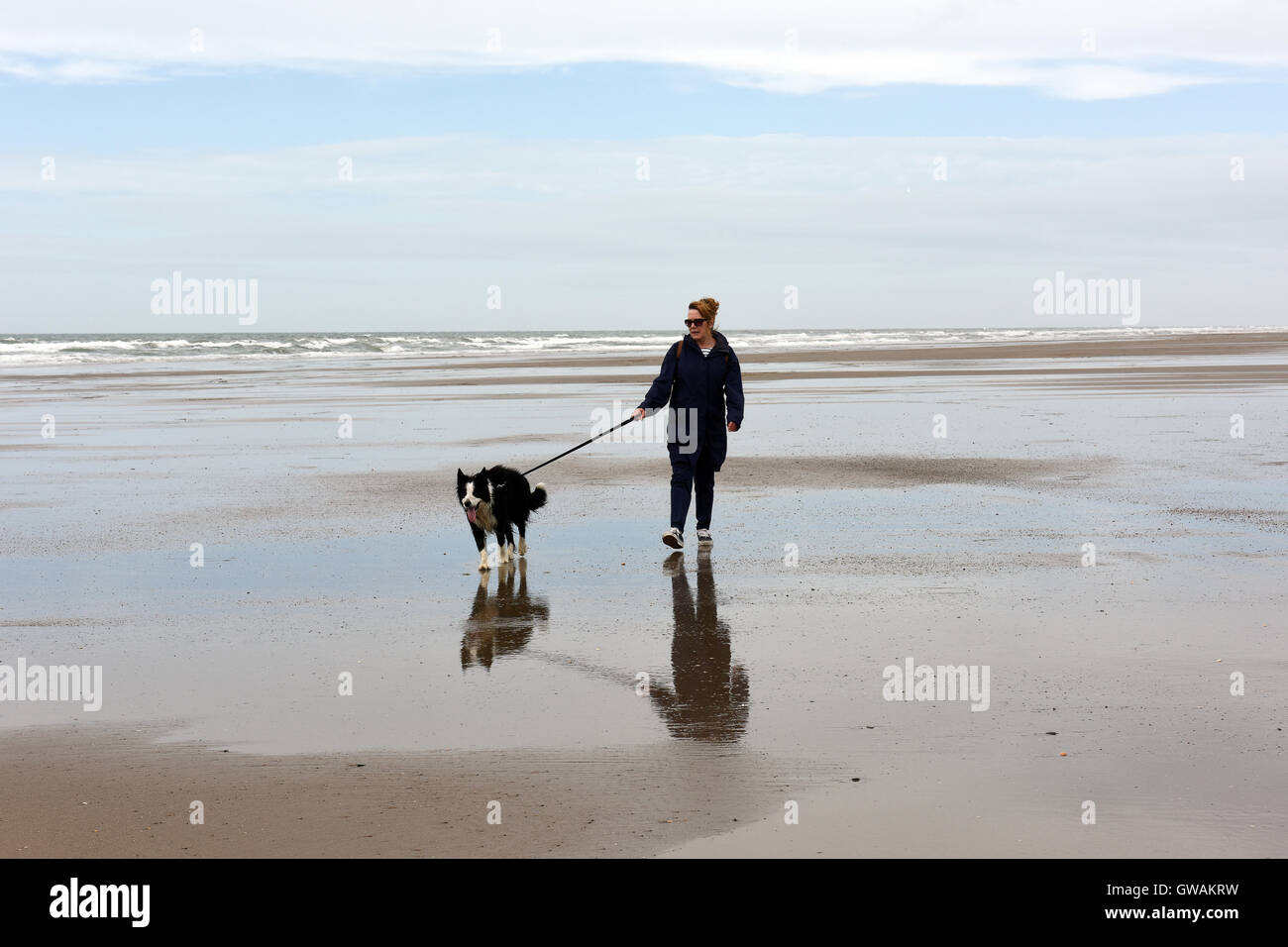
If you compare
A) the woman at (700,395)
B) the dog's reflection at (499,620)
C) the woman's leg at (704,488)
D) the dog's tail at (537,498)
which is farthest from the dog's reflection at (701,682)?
the dog's tail at (537,498)

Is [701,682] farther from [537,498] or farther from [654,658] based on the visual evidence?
[537,498]

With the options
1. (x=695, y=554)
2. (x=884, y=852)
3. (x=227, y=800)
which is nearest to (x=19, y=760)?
(x=227, y=800)

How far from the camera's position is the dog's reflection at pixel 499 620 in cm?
688

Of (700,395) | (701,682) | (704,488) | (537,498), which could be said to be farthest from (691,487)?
(701,682)

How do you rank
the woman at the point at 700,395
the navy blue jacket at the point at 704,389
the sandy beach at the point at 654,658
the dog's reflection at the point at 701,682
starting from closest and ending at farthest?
1. the sandy beach at the point at 654,658
2. the dog's reflection at the point at 701,682
3. the woman at the point at 700,395
4. the navy blue jacket at the point at 704,389

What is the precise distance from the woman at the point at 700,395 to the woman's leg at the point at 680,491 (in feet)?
0.04

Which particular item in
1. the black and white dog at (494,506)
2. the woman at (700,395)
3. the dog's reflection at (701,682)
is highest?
the woman at (700,395)

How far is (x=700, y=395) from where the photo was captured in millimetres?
10664

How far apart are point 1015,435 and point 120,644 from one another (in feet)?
45.8

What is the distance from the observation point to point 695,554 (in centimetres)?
970

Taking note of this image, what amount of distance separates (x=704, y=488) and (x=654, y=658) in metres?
3.88

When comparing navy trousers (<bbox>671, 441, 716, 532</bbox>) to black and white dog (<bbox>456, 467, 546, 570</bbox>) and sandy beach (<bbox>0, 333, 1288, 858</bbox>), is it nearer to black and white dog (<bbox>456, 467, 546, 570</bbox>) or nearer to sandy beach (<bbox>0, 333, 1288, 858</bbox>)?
sandy beach (<bbox>0, 333, 1288, 858</bbox>)

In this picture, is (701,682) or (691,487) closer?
(701,682)

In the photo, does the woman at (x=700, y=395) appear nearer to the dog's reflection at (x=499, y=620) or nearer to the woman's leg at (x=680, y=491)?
the woman's leg at (x=680, y=491)
